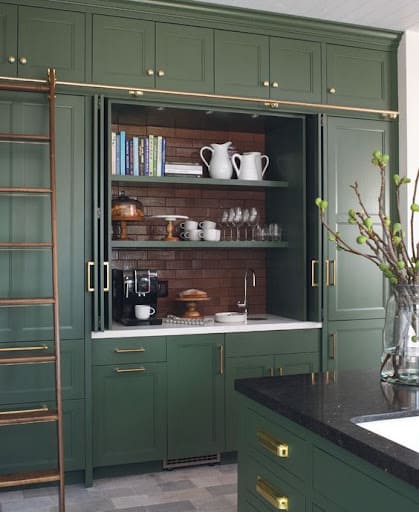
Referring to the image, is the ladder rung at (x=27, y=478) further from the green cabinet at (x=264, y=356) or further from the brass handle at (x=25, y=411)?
the green cabinet at (x=264, y=356)

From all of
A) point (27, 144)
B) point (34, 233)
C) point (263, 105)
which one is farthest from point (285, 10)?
point (34, 233)

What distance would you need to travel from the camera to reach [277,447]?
70.4 inches

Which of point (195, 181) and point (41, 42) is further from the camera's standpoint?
point (195, 181)

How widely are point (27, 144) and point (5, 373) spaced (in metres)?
1.24

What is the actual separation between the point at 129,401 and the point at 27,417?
2.13ft

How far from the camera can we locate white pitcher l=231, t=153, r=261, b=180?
4.14m

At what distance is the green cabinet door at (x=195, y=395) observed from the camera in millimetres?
3698

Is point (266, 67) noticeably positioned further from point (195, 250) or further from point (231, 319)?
point (231, 319)

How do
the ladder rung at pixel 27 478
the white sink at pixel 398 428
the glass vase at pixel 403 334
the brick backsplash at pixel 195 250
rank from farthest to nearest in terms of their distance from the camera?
the brick backsplash at pixel 195 250
the ladder rung at pixel 27 478
the glass vase at pixel 403 334
the white sink at pixel 398 428

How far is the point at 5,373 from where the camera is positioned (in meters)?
3.37

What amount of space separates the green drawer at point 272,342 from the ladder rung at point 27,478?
122 centimetres

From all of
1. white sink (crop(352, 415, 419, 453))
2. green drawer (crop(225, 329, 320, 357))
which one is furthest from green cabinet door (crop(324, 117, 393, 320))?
white sink (crop(352, 415, 419, 453))

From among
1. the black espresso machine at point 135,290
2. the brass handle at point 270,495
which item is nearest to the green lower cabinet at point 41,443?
the black espresso machine at point 135,290

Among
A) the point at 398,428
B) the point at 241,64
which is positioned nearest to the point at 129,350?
the point at 241,64
